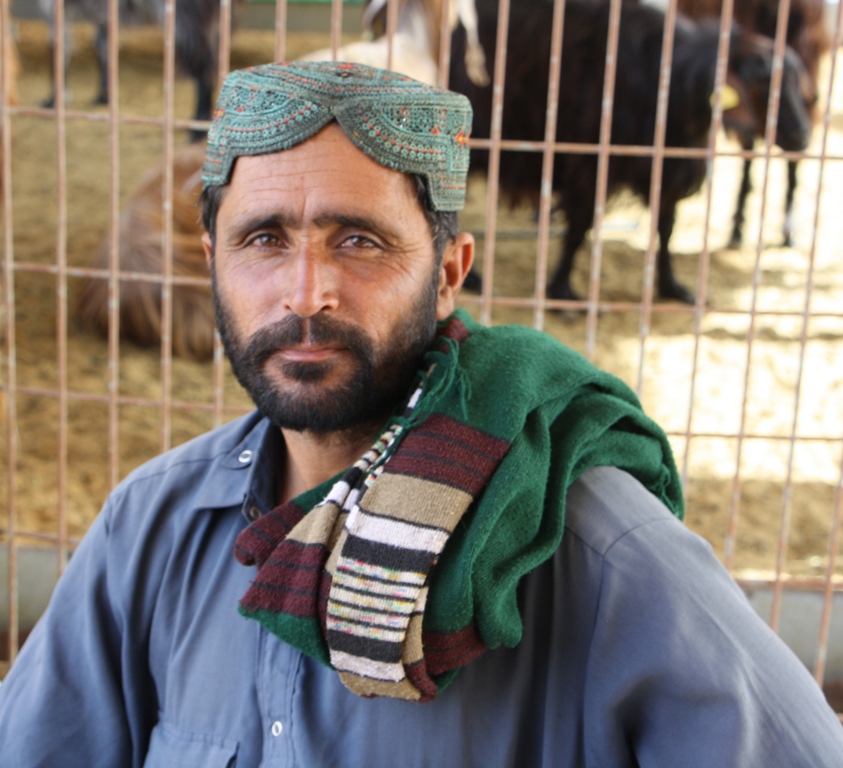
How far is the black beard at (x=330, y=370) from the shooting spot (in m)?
1.51

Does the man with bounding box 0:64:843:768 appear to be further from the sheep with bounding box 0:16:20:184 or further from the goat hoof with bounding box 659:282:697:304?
the goat hoof with bounding box 659:282:697:304

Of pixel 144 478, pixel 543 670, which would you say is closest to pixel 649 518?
pixel 543 670

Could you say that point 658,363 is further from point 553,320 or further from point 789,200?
point 789,200

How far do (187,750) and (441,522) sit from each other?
60cm

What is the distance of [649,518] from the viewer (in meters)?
1.38

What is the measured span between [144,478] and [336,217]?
610 mm

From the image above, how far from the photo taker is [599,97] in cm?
592

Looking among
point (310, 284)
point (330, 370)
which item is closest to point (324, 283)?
point (310, 284)

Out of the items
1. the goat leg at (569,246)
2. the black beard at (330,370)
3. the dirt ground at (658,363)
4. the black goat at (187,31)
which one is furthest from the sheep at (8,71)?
the goat leg at (569,246)

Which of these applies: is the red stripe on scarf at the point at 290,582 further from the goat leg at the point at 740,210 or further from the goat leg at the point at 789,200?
the goat leg at the point at 789,200

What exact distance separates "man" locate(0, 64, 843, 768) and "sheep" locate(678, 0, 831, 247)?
613 centimetres

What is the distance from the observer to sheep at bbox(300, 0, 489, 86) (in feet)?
18.8

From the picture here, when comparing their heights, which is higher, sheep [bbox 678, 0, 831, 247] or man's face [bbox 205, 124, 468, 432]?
sheep [bbox 678, 0, 831, 247]

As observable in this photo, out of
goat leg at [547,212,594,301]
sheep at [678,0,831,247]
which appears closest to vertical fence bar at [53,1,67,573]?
goat leg at [547,212,594,301]
